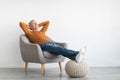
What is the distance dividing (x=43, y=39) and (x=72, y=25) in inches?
41.4

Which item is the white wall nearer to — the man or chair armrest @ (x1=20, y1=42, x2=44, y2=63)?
the man

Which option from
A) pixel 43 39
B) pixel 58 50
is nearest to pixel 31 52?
pixel 43 39

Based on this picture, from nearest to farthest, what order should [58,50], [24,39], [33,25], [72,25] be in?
[58,50] < [24,39] < [33,25] < [72,25]

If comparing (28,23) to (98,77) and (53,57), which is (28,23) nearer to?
(53,57)

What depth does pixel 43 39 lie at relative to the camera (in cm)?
626

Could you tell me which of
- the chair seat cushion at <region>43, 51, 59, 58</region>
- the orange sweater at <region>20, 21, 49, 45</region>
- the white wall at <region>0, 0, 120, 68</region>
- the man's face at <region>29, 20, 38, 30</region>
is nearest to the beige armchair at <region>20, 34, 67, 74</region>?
the chair seat cushion at <region>43, 51, 59, 58</region>

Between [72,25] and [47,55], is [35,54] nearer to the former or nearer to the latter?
[47,55]

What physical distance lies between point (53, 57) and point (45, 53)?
186mm

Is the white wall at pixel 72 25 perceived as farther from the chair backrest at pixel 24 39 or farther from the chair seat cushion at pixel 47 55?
the chair seat cushion at pixel 47 55


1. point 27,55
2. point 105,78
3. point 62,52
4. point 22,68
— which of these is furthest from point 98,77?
point 22,68

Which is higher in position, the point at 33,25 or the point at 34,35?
the point at 33,25

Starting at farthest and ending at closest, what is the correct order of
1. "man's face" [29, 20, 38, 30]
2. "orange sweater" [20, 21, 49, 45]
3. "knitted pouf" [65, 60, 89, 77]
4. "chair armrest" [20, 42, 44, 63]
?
1. "man's face" [29, 20, 38, 30]
2. "orange sweater" [20, 21, 49, 45]
3. "chair armrest" [20, 42, 44, 63]
4. "knitted pouf" [65, 60, 89, 77]

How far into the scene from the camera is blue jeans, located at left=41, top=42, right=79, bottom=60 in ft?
18.6

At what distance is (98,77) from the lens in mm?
5465
